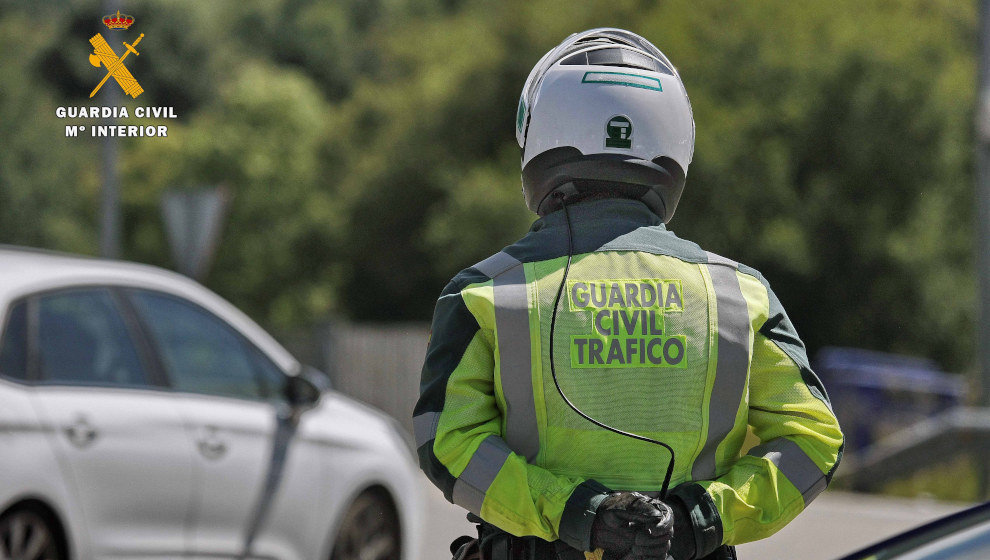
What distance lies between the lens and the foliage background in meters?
24.3

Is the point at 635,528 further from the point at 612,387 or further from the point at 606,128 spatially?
the point at 606,128

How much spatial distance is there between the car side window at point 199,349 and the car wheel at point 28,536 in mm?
855

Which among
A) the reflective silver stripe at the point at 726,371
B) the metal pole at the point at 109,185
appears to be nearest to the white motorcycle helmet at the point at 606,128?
the reflective silver stripe at the point at 726,371

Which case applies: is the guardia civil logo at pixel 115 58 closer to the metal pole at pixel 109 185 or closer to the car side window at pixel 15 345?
the metal pole at pixel 109 185

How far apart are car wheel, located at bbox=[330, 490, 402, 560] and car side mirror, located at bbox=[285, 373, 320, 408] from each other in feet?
1.96

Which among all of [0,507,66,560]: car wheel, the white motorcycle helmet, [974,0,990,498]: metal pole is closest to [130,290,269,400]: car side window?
[0,507,66,560]: car wheel

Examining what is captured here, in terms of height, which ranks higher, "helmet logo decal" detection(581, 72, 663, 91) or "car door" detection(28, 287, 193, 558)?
"helmet logo decal" detection(581, 72, 663, 91)

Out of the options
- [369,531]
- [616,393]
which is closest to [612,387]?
[616,393]

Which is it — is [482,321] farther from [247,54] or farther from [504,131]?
[247,54]

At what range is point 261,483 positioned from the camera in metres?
5.92

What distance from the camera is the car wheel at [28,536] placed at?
489 cm

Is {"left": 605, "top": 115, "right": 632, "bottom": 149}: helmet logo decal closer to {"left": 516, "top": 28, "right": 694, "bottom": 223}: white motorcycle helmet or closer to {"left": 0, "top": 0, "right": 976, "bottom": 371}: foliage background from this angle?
{"left": 516, "top": 28, "right": 694, "bottom": 223}: white motorcycle helmet

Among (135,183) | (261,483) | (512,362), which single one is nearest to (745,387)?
(512,362)

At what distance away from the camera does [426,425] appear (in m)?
2.35
